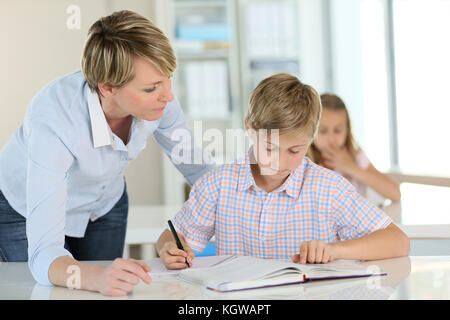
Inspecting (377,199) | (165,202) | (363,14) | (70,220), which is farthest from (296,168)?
(363,14)

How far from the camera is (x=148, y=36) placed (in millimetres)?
1163

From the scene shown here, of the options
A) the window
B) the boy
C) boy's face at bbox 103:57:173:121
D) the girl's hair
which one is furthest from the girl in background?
the window

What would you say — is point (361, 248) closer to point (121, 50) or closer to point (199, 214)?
point (199, 214)

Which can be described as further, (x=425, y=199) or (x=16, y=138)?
(x=425, y=199)

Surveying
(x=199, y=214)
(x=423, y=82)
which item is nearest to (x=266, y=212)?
(x=199, y=214)

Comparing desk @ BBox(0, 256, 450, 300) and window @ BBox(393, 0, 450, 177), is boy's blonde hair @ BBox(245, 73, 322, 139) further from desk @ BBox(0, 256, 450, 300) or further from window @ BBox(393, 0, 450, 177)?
window @ BBox(393, 0, 450, 177)

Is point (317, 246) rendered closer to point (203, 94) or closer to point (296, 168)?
point (296, 168)

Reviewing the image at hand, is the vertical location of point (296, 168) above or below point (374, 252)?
above

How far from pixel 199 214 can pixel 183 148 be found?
242 mm

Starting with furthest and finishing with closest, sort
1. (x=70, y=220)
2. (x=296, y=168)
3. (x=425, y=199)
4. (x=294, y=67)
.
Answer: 1. (x=294, y=67)
2. (x=425, y=199)
3. (x=70, y=220)
4. (x=296, y=168)

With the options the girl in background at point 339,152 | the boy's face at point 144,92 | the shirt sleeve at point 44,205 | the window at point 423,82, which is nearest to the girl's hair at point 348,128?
the girl in background at point 339,152

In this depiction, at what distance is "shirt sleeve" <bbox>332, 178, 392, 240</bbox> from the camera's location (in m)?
1.27

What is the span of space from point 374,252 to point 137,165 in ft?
9.50

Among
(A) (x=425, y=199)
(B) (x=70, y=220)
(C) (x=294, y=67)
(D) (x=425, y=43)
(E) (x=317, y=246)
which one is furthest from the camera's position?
(C) (x=294, y=67)
